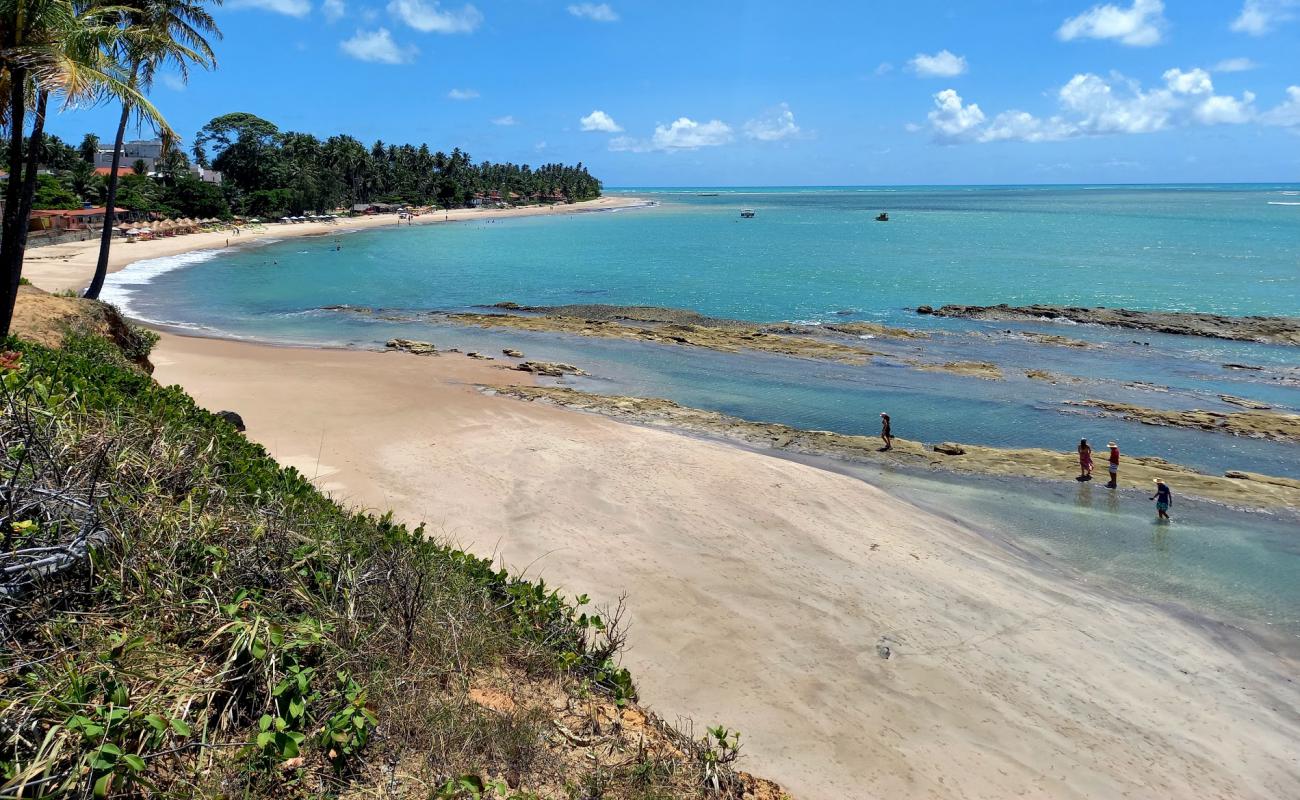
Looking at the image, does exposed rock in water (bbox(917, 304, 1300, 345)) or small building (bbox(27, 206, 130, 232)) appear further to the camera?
small building (bbox(27, 206, 130, 232))

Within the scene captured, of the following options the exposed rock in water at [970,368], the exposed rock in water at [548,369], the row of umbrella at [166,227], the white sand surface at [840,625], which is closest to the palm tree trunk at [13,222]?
the white sand surface at [840,625]

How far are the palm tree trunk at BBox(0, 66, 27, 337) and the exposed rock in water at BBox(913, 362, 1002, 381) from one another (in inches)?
1071

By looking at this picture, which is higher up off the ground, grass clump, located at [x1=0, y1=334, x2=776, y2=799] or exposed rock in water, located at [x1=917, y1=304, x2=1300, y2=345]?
exposed rock in water, located at [x1=917, y1=304, x2=1300, y2=345]

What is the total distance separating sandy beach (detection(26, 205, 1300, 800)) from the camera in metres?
8.38

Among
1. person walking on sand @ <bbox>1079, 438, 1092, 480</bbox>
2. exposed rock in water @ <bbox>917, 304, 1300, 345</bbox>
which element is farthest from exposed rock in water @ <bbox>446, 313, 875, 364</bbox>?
person walking on sand @ <bbox>1079, 438, 1092, 480</bbox>

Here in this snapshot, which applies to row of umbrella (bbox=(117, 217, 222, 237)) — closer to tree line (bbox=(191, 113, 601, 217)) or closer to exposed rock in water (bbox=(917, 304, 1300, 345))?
tree line (bbox=(191, 113, 601, 217))

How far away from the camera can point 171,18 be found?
21.3 metres

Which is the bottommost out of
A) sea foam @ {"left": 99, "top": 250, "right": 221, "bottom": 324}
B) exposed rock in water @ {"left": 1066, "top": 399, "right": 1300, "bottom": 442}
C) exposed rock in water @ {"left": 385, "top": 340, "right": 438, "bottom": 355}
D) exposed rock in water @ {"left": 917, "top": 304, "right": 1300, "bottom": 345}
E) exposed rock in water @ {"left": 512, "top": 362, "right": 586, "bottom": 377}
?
exposed rock in water @ {"left": 1066, "top": 399, "right": 1300, "bottom": 442}

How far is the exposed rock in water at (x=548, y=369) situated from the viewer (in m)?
27.1

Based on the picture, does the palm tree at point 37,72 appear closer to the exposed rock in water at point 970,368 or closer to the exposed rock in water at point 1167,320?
the exposed rock in water at point 970,368

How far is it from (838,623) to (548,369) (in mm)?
18226

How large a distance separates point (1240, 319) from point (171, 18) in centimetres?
4671

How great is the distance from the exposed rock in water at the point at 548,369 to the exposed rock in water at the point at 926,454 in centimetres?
329

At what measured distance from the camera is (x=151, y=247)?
209ft
